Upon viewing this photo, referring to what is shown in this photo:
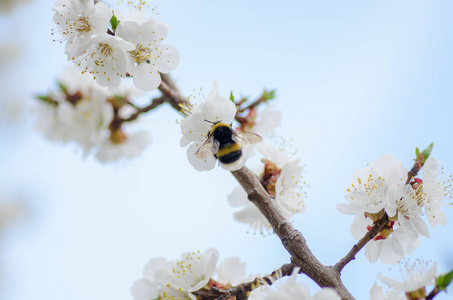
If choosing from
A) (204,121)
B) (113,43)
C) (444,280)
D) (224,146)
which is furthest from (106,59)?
(444,280)

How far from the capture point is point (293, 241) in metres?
2.05

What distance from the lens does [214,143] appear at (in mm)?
2287

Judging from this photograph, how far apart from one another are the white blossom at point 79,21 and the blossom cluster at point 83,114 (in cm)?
144

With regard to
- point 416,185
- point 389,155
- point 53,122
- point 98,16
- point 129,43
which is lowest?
point 416,185

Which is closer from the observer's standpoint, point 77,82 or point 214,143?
point 214,143

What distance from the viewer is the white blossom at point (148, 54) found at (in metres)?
2.34

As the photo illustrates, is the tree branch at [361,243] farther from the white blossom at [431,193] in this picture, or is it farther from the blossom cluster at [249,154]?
the blossom cluster at [249,154]

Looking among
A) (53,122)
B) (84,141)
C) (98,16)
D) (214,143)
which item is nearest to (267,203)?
(214,143)

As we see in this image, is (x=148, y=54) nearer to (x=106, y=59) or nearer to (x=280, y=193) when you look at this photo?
(x=106, y=59)

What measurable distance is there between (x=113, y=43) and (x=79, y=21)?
212 mm

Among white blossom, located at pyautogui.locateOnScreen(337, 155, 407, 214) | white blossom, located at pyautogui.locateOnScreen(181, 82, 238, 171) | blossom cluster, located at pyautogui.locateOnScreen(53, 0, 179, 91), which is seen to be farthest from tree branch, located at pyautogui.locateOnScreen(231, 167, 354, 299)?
blossom cluster, located at pyautogui.locateOnScreen(53, 0, 179, 91)

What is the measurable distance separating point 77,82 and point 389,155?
2.74 meters

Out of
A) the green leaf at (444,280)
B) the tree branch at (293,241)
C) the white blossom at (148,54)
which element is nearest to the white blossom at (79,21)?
the white blossom at (148,54)

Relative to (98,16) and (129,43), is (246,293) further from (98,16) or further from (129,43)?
(98,16)
